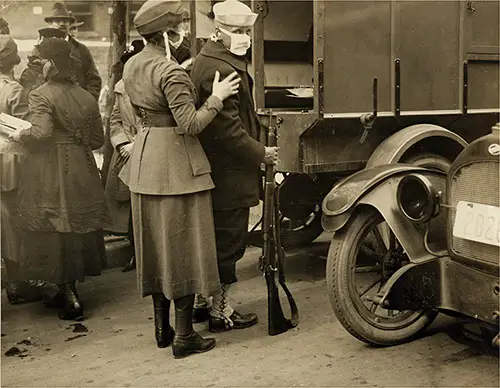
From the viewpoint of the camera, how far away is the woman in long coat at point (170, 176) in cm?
355

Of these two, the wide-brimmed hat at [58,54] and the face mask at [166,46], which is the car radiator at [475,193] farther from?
the wide-brimmed hat at [58,54]

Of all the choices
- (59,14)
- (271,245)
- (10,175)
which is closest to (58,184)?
(10,175)

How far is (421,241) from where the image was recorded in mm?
3547

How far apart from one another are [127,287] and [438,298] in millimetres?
2443

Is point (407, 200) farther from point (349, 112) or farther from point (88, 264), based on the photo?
point (88, 264)

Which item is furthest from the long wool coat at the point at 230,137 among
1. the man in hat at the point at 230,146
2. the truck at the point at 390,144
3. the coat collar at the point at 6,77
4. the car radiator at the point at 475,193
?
the coat collar at the point at 6,77

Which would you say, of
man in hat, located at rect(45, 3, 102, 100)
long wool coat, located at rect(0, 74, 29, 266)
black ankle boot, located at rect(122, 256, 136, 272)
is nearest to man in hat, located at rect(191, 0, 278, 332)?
long wool coat, located at rect(0, 74, 29, 266)

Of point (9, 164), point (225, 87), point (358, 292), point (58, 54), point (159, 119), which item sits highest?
point (58, 54)

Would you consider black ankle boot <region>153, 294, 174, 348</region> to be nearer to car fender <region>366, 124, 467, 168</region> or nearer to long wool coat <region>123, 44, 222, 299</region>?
long wool coat <region>123, 44, 222, 299</region>

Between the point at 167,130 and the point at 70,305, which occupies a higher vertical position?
the point at 167,130

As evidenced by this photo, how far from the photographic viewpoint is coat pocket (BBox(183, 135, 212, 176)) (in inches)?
143

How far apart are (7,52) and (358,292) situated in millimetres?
2748

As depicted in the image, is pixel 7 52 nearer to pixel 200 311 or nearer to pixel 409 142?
pixel 200 311

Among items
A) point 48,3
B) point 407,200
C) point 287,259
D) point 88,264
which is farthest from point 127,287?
point 48,3
